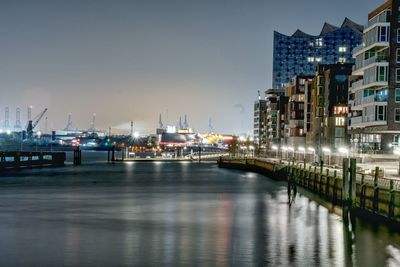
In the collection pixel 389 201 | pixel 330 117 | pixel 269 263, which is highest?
pixel 330 117

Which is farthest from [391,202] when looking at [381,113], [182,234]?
[381,113]

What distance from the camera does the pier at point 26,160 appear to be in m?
154

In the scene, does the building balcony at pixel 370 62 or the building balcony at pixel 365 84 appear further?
the building balcony at pixel 365 84

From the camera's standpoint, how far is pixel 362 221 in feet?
167

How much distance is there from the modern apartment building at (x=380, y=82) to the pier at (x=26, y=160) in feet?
257

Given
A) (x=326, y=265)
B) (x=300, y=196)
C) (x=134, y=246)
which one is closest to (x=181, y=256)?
(x=134, y=246)

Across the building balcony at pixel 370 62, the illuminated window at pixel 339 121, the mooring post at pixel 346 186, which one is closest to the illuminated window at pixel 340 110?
the illuminated window at pixel 339 121

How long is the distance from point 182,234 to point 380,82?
71957 millimetres

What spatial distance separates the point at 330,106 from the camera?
16400 cm

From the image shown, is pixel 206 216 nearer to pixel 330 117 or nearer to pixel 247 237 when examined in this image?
pixel 247 237

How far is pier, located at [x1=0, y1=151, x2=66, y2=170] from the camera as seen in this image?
154m

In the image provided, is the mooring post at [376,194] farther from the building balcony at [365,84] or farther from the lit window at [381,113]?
the building balcony at [365,84]

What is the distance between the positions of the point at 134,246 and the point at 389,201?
17.4 m

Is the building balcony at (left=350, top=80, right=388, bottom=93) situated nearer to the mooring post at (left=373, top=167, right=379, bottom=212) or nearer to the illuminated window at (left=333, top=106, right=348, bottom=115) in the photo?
the illuminated window at (left=333, top=106, right=348, bottom=115)
